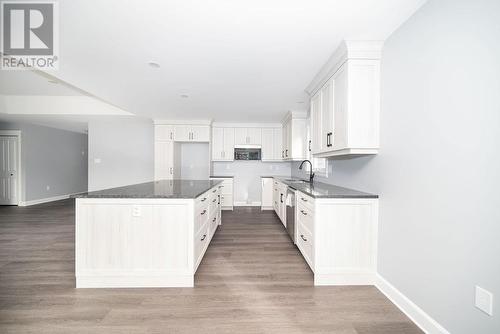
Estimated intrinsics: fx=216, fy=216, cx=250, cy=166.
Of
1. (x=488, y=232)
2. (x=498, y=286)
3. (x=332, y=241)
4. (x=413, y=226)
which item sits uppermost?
(x=488, y=232)

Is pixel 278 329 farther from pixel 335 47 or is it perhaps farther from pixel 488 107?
pixel 335 47

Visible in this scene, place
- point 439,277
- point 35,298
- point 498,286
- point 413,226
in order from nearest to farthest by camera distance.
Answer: point 498,286 < point 439,277 < point 413,226 < point 35,298

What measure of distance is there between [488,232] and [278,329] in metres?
1.44

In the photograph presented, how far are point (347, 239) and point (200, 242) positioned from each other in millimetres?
1600

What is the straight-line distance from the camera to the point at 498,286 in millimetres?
1141

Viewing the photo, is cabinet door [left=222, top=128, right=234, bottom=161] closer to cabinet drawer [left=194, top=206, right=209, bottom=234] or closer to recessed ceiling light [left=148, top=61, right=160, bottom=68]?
cabinet drawer [left=194, top=206, right=209, bottom=234]

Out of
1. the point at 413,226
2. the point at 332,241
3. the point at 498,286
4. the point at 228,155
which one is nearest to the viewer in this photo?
the point at 498,286

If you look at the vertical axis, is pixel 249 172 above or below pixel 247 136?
below

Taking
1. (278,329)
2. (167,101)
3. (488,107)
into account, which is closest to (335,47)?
(488,107)

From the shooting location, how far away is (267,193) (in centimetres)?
580

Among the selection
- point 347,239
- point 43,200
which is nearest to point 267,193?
point 347,239

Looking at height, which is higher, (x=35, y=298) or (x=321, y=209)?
(x=321, y=209)

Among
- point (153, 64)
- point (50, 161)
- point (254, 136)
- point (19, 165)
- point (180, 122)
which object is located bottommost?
point (19, 165)

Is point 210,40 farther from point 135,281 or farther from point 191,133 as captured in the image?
point 191,133
